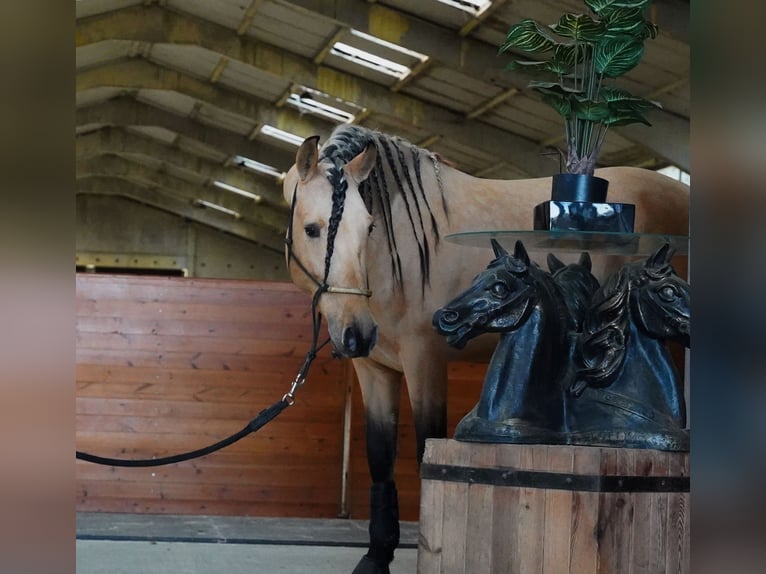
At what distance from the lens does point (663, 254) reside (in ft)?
6.65

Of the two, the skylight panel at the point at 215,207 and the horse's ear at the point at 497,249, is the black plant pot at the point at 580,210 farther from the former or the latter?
the skylight panel at the point at 215,207

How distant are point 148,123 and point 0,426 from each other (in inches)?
646

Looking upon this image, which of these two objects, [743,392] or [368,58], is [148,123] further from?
[743,392]

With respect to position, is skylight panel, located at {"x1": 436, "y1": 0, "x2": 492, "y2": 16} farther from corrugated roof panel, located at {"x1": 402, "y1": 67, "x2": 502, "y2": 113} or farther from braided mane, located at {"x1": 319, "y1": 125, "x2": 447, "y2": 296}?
braided mane, located at {"x1": 319, "y1": 125, "x2": 447, "y2": 296}

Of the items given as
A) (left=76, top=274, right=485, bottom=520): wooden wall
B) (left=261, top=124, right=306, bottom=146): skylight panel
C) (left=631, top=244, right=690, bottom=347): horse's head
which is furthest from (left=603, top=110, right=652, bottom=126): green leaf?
(left=261, top=124, right=306, bottom=146): skylight panel

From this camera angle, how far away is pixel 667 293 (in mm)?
1988

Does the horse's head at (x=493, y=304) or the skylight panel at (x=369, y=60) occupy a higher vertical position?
A: the skylight panel at (x=369, y=60)

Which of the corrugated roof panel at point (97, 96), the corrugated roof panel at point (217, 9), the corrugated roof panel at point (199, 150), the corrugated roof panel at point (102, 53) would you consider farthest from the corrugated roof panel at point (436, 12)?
the corrugated roof panel at point (199, 150)

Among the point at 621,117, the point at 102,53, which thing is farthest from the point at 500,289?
the point at 102,53

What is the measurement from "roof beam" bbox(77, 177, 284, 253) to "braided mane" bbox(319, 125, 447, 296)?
1927cm

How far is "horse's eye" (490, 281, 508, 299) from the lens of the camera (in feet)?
6.59

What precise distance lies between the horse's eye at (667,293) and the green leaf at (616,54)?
0.57 m

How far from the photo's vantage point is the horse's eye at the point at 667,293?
199cm

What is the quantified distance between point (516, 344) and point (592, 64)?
27.1 inches
